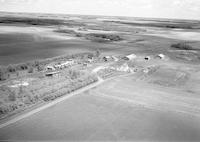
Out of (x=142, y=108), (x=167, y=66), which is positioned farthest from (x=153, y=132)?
(x=167, y=66)

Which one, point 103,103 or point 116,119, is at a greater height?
point 103,103

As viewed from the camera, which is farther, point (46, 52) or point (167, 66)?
point (46, 52)

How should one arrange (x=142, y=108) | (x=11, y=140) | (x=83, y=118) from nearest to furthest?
(x=11, y=140) < (x=83, y=118) < (x=142, y=108)

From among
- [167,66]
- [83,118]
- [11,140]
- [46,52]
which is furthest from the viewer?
[46,52]

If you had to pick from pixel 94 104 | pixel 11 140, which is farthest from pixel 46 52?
pixel 11 140

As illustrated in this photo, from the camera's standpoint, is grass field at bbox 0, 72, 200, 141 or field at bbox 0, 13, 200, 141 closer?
grass field at bbox 0, 72, 200, 141

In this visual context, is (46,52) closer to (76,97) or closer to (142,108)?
(76,97)

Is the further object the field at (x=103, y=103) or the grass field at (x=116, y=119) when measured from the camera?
the field at (x=103, y=103)

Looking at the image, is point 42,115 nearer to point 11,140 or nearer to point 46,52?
point 11,140

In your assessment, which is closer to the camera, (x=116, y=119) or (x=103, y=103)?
(x=116, y=119)
